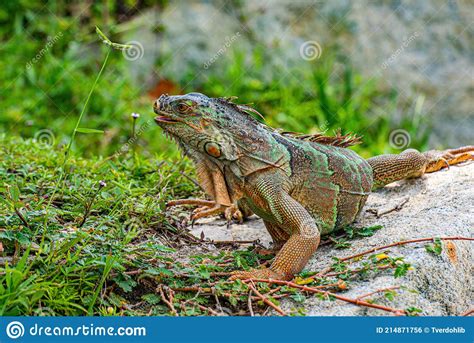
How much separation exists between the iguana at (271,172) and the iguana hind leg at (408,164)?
1.56 feet

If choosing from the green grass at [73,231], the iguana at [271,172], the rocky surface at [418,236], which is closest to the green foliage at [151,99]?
the green grass at [73,231]

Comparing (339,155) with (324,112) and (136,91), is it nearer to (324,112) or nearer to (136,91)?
(324,112)

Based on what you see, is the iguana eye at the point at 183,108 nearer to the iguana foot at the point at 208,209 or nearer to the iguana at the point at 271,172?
the iguana at the point at 271,172

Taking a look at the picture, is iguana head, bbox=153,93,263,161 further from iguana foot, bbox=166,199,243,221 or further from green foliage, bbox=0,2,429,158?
green foliage, bbox=0,2,429,158

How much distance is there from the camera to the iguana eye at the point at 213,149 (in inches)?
174

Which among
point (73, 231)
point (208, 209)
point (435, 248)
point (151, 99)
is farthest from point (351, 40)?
point (73, 231)

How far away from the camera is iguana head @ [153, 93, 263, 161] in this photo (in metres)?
4.40

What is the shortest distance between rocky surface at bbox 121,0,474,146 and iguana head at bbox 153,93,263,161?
506cm

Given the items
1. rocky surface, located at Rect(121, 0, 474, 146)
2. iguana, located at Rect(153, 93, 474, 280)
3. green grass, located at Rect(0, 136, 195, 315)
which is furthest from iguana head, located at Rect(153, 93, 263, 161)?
rocky surface, located at Rect(121, 0, 474, 146)

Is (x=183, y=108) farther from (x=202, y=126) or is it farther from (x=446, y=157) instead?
(x=446, y=157)

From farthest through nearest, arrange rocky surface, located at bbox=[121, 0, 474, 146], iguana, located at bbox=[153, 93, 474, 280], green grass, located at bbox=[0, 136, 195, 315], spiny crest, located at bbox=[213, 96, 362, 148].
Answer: rocky surface, located at bbox=[121, 0, 474, 146]
spiny crest, located at bbox=[213, 96, 362, 148]
iguana, located at bbox=[153, 93, 474, 280]
green grass, located at bbox=[0, 136, 195, 315]

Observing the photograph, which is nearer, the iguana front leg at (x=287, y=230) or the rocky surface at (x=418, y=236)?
the rocky surface at (x=418, y=236)

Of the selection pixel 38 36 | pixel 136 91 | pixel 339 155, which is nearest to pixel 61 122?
pixel 136 91

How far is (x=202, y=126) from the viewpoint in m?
4.41
